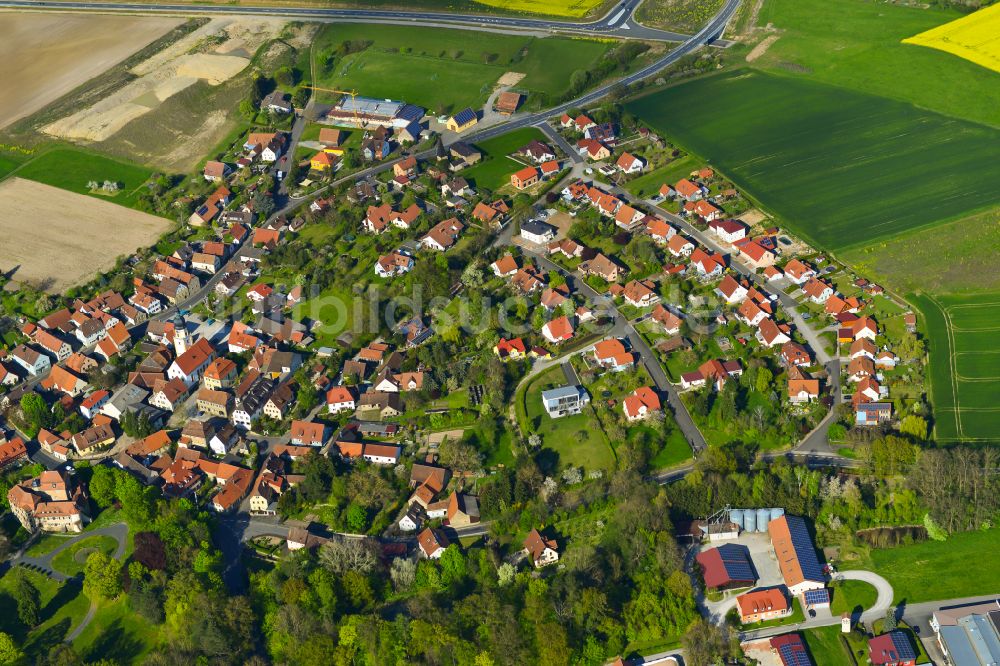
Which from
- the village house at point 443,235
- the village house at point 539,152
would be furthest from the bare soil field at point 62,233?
the village house at point 539,152

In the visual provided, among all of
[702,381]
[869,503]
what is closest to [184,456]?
[702,381]

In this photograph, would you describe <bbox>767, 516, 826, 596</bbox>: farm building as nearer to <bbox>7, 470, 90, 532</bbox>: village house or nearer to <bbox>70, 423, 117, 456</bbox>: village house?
<bbox>7, 470, 90, 532</bbox>: village house

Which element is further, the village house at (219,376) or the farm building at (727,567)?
the village house at (219,376)

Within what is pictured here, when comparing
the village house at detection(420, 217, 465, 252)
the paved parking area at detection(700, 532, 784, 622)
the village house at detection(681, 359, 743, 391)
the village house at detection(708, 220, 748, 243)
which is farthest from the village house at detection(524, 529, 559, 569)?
the village house at detection(708, 220, 748, 243)

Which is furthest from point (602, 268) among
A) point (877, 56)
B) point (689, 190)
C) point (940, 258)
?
point (877, 56)

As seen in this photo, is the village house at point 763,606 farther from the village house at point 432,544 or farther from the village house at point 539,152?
the village house at point 539,152

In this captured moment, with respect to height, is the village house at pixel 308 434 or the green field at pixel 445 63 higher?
the green field at pixel 445 63

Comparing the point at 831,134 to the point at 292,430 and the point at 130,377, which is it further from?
the point at 130,377

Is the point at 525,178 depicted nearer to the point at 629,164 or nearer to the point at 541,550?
the point at 629,164
